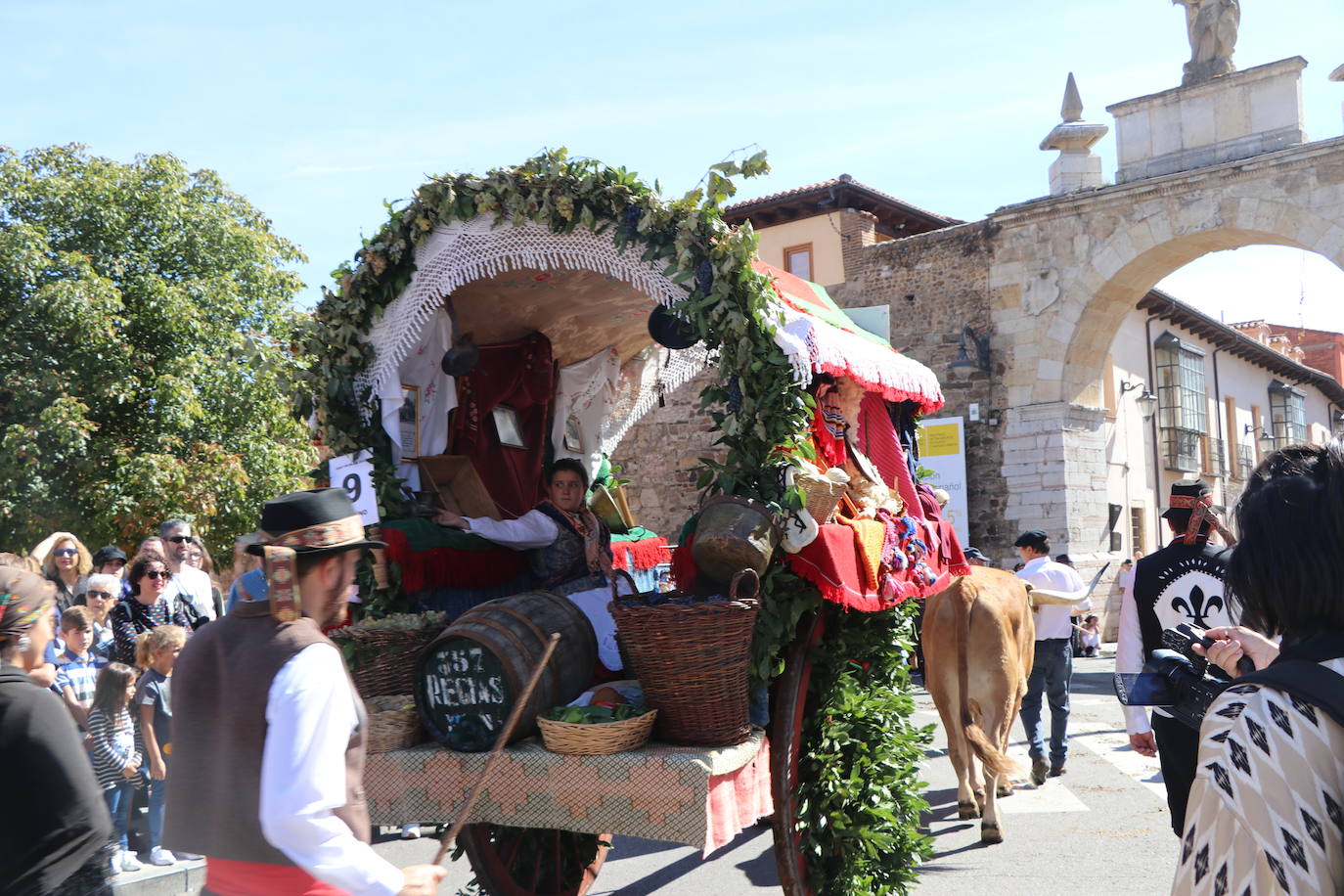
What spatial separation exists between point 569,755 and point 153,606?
12.9 ft

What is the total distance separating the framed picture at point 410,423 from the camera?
5035 mm

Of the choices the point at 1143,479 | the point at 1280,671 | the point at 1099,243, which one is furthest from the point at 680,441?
the point at 1280,671

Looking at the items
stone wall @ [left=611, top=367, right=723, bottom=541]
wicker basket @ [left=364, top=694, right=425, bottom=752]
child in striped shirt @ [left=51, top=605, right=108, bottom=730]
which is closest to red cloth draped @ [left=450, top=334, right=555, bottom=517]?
wicker basket @ [left=364, top=694, right=425, bottom=752]

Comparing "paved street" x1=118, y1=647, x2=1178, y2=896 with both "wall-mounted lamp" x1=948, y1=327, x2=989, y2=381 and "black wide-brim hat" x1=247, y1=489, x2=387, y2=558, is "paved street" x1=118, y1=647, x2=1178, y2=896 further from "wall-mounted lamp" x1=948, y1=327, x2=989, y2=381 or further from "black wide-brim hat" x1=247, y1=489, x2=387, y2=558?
"wall-mounted lamp" x1=948, y1=327, x2=989, y2=381

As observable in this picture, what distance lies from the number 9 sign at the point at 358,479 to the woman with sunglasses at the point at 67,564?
2870 millimetres

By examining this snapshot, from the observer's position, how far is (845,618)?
16.2ft

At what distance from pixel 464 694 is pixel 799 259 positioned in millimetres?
18070

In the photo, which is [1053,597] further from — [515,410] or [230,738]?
[230,738]

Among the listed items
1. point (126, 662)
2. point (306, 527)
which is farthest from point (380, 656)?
point (126, 662)

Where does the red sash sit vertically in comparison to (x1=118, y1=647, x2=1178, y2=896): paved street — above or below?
above

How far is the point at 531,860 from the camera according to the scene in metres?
4.81

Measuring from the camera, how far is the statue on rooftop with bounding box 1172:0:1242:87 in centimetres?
1634

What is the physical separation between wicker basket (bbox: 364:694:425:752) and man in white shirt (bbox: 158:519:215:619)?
130 inches

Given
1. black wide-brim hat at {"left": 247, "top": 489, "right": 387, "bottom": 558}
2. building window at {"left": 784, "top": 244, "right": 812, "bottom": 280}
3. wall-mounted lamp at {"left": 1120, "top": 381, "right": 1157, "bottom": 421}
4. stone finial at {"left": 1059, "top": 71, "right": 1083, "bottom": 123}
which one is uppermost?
stone finial at {"left": 1059, "top": 71, "right": 1083, "bottom": 123}
